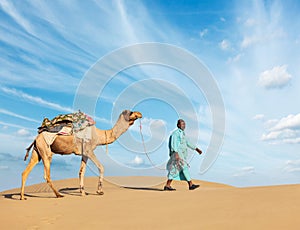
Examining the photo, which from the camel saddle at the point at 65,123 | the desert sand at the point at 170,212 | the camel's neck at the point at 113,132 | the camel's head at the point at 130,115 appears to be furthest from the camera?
the camel's neck at the point at 113,132

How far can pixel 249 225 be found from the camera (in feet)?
18.9

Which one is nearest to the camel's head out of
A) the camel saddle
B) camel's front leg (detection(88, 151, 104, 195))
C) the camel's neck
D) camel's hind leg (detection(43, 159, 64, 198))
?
the camel's neck

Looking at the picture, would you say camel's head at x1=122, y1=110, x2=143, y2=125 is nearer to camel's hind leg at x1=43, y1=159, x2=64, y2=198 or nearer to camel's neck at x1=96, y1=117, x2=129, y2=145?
camel's neck at x1=96, y1=117, x2=129, y2=145

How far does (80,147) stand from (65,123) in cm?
95

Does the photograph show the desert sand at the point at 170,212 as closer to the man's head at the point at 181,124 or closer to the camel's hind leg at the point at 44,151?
the camel's hind leg at the point at 44,151

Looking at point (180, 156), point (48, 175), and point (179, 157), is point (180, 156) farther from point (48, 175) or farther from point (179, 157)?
point (48, 175)

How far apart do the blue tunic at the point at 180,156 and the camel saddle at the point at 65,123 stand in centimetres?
305

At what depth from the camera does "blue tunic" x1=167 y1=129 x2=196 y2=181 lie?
1218 cm

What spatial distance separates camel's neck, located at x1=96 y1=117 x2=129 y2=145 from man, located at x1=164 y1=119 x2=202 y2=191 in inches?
67.4

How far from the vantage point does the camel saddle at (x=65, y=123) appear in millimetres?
11758

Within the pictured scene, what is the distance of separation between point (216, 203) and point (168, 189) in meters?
4.52

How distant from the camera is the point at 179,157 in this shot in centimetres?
1227

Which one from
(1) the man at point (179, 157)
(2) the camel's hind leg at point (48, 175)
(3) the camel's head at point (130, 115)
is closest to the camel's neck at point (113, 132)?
(3) the camel's head at point (130, 115)

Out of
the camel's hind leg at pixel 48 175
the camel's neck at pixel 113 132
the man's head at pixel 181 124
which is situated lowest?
the camel's hind leg at pixel 48 175
